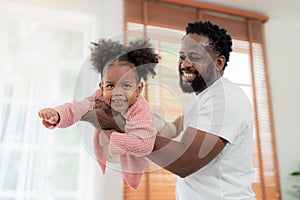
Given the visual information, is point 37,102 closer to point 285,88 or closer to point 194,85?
point 194,85

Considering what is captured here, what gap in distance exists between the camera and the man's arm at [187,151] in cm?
74

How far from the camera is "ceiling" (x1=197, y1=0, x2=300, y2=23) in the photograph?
2.75 meters

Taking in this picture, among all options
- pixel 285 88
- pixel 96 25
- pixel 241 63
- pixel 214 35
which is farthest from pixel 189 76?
pixel 285 88

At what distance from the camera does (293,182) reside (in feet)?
8.70

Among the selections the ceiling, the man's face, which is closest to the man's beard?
the man's face

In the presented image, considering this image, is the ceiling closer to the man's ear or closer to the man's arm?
the man's ear

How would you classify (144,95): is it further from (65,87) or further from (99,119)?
(65,87)

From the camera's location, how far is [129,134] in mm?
692

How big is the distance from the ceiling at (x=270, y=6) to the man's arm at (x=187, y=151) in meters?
1.95

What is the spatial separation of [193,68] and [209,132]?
18 cm

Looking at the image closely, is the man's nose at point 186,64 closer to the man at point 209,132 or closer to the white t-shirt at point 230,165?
the man at point 209,132

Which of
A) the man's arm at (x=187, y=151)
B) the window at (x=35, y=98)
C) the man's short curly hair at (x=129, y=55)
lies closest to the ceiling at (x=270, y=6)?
the window at (x=35, y=98)

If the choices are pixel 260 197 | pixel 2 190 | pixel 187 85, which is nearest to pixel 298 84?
pixel 260 197

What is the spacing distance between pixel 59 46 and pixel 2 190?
0.84 metres
